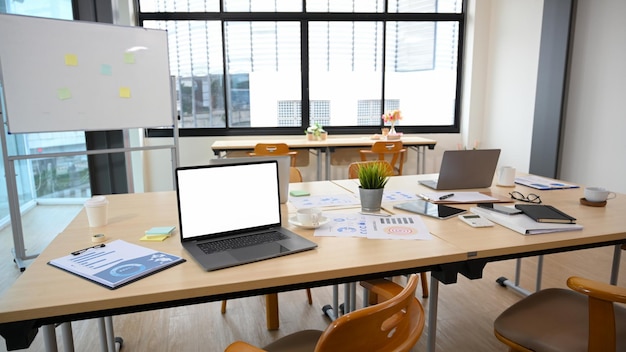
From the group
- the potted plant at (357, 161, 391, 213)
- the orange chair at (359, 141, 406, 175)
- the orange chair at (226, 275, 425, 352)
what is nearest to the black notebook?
Result: the potted plant at (357, 161, 391, 213)

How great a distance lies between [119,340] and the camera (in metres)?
2.14

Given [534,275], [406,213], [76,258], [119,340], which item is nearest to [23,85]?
[119,340]

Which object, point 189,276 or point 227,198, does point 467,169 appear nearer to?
point 227,198

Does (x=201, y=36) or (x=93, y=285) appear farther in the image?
(x=201, y=36)

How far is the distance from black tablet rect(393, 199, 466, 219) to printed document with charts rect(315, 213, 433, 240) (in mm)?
85

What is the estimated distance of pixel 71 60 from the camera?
3268mm

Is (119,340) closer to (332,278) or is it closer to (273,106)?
(332,278)

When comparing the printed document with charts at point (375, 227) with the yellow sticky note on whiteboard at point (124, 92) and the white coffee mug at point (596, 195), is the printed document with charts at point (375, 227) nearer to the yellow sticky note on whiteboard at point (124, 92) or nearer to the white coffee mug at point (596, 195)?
the white coffee mug at point (596, 195)

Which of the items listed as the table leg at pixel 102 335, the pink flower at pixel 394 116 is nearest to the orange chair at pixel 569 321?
the table leg at pixel 102 335

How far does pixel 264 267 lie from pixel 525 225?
1024mm

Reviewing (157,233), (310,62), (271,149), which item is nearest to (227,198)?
(157,233)

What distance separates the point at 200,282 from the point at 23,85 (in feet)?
9.38

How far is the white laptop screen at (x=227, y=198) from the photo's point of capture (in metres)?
1.43

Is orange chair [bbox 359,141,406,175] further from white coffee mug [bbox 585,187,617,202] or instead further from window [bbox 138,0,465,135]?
white coffee mug [bbox 585,187,617,202]
